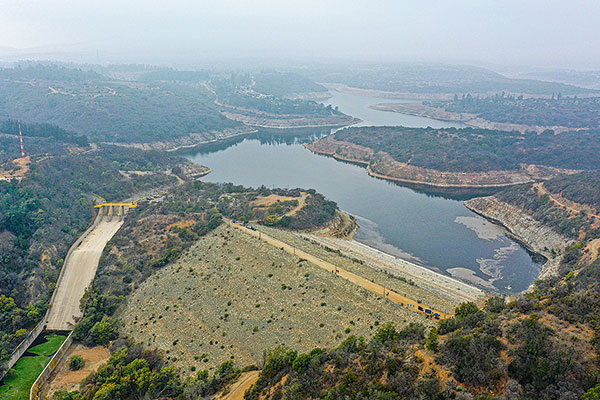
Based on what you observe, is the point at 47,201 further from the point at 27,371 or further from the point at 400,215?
the point at 400,215

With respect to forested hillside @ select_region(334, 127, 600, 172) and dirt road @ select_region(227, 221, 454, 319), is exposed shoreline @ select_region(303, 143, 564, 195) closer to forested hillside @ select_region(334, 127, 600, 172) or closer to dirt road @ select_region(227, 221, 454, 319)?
forested hillside @ select_region(334, 127, 600, 172)

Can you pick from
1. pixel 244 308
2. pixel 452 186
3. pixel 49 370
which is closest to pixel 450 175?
pixel 452 186

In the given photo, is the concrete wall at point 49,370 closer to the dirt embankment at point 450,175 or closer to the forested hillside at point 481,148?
the dirt embankment at point 450,175

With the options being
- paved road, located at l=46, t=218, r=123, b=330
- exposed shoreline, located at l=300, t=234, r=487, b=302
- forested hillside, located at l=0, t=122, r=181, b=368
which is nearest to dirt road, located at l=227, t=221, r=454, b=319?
exposed shoreline, located at l=300, t=234, r=487, b=302

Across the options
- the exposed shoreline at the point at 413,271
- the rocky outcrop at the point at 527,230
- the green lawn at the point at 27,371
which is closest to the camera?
the green lawn at the point at 27,371

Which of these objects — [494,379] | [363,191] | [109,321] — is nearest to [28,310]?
[109,321]

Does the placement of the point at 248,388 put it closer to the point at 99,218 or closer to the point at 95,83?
the point at 99,218

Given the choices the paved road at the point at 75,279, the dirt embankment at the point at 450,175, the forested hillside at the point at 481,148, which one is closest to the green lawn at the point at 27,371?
the paved road at the point at 75,279
